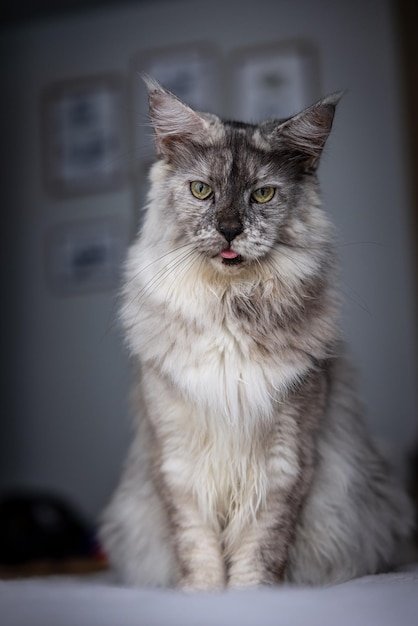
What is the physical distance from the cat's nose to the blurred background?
206 centimetres

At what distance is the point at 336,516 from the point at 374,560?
167mm

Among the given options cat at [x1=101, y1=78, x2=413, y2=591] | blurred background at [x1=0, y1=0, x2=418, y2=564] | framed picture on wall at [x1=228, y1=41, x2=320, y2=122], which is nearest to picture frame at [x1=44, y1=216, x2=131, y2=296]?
blurred background at [x1=0, y1=0, x2=418, y2=564]

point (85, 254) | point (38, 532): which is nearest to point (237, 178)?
point (38, 532)

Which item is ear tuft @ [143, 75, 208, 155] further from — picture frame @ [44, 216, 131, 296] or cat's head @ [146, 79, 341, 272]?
picture frame @ [44, 216, 131, 296]

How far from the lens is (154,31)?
3783 millimetres

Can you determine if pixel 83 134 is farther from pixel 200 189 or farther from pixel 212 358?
pixel 212 358

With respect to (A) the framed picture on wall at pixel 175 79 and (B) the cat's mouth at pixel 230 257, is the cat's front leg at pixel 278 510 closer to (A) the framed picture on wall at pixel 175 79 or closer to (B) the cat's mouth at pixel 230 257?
(B) the cat's mouth at pixel 230 257

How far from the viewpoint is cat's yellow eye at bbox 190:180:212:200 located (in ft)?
4.70

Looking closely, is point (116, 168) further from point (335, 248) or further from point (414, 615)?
point (414, 615)

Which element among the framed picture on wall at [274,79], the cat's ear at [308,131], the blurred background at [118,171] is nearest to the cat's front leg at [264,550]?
the cat's ear at [308,131]

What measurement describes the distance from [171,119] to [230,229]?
294 millimetres

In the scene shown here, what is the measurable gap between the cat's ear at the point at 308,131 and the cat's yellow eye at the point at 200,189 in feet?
0.53

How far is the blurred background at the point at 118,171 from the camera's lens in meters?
3.37

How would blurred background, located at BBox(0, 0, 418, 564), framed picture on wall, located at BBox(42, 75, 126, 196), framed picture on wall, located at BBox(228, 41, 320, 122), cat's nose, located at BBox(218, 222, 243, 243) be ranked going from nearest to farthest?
cat's nose, located at BBox(218, 222, 243, 243)
blurred background, located at BBox(0, 0, 418, 564)
framed picture on wall, located at BBox(228, 41, 320, 122)
framed picture on wall, located at BBox(42, 75, 126, 196)
